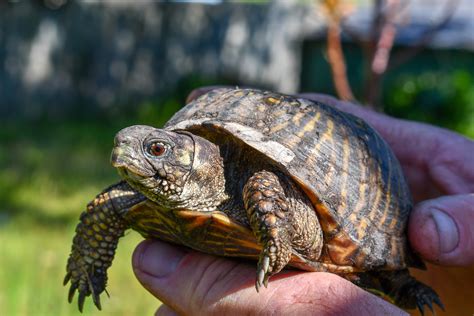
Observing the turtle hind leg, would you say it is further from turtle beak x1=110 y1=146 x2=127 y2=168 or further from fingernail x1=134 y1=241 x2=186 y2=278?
turtle beak x1=110 y1=146 x2=127 y2=168

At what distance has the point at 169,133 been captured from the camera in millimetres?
1812

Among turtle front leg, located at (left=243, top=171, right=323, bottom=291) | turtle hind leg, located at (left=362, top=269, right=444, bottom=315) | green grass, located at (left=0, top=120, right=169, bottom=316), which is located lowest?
green grass, located at (left=0, top=120, right=169, bottom=316)

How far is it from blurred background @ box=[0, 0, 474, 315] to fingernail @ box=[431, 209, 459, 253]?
365 cm

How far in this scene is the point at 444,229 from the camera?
7.09 feet

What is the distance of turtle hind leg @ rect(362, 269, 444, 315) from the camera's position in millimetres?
2199

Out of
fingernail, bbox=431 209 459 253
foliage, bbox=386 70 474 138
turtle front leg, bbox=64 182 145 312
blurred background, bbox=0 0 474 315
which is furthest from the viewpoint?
foliage, bbox=386 70 474 138

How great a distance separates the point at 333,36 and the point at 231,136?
5454 mm

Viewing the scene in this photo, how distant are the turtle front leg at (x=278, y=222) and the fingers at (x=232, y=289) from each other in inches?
4.3

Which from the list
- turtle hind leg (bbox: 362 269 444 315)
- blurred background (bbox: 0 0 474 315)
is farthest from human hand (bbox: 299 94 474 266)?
blurred background (bbox: 0 0 474 315)

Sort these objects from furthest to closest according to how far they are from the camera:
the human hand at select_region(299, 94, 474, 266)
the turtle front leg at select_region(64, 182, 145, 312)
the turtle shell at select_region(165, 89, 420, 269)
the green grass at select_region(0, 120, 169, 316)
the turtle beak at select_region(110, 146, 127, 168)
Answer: the green grass at select_region(0, 120, 169, 316), the human hand at select_region(299, 94, 474, 266), the turtle front leg at select_region(64, 182, 145, 312), the turtle shell at select_region(165, 89, 420, 269), the turtle beak at select_region(110, 146, 127, 168)

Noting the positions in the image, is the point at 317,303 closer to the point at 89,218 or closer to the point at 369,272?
the point at 369,272

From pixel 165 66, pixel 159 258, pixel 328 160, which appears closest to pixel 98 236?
pixel 159 258

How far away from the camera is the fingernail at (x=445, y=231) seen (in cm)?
215

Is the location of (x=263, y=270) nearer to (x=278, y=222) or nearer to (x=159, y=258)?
(x=278, y=222)
